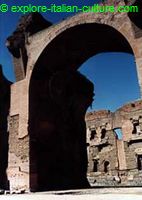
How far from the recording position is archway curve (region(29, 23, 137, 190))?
39.0 ft

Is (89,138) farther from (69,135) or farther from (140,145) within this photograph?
(69,135)

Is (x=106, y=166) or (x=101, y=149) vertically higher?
(x=101, y=149)

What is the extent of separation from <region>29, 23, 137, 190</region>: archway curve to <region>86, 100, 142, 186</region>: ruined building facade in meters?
6.17

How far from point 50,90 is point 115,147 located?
923 cm

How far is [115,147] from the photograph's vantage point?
20.4 metres

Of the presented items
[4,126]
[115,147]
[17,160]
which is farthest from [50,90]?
[115,147]

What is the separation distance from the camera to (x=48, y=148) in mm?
12578

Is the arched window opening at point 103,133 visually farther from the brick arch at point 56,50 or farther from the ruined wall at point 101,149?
the brick arch at point 56,50

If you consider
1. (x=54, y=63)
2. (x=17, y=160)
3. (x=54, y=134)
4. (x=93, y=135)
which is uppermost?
(x=54, y=63)

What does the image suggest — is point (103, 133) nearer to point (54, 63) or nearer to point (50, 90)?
point (50, 90)

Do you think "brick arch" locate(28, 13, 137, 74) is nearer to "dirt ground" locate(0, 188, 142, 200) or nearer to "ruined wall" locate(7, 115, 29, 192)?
"ruined wall" locate(7, 115, 29, 192)

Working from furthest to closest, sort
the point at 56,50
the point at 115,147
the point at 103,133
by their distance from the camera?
the point at 103,133, the point at 115,147, the point at 56,50

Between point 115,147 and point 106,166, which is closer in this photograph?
point 115,147

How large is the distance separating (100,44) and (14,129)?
5.74m
